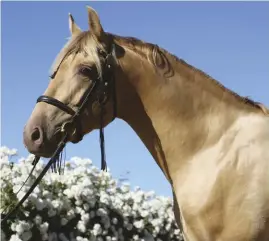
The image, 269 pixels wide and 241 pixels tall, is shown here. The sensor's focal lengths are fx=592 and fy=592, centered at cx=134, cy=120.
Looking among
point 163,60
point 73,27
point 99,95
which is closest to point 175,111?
point 163,60

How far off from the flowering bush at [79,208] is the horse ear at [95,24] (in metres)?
2.68

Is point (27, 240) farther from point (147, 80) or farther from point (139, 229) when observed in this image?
point (147, 80)

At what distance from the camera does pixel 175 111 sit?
341 cm

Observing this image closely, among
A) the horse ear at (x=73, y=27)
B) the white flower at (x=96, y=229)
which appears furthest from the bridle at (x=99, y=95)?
the white flower at (x=96, y=229)

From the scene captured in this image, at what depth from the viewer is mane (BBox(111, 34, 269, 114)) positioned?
347 cm

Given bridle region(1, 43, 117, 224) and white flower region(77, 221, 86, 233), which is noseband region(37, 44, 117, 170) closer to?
bridle region(1, 43, 117, 224)

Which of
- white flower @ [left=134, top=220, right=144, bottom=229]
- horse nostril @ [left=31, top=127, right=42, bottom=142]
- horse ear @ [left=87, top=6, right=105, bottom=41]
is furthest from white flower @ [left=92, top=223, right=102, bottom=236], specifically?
horse ear @ [left=87, top=6, right=105, bottom=41]

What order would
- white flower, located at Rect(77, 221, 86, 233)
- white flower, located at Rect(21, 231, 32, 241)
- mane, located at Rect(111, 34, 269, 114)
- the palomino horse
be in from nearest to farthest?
the palomino horse → mane, located at Rect(111, 34, 269, 114) → white flower, located at Rect(21, 231, 32, 241) → white flower, located at Rect(77, 221, 86, 233)

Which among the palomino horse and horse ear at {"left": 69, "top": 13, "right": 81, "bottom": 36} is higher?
horse ear at {"left": 69, "top": 13, "right": 81, "bottom": 36}

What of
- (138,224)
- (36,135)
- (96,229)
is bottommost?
(36,135)

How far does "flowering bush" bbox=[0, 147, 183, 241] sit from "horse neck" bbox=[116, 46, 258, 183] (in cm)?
257

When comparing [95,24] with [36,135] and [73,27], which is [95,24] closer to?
[73,27]

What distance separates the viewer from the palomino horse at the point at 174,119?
316 cm

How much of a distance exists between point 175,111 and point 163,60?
12.7 inches
